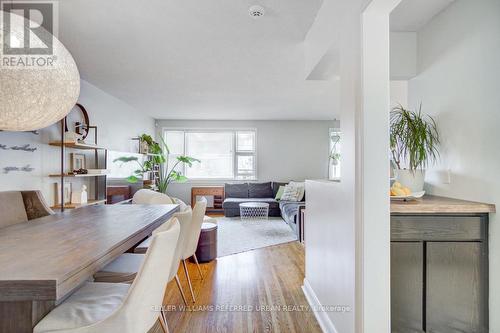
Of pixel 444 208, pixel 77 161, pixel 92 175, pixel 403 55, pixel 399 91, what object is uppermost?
pixel 399 91

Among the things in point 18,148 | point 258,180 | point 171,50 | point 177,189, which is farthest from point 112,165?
point 258,180

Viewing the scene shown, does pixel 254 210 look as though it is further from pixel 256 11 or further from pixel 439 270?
pixel 439 270

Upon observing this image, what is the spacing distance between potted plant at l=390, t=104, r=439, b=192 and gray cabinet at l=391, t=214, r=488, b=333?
0.45 metres

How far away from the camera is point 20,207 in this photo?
2.10 meters

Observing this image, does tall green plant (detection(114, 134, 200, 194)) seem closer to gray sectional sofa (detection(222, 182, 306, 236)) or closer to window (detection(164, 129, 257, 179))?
window (detection(164, 129, 257, 179))

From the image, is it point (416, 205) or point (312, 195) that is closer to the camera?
point (416, 205)

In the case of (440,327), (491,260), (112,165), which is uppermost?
(112,165)

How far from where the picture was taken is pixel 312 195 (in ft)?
7.83

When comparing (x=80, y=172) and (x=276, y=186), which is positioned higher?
(x=80, y=172)

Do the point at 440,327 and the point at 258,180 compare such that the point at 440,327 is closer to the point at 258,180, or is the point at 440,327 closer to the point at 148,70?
the point at 148,70

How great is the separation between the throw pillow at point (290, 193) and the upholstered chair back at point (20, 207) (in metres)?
4.66

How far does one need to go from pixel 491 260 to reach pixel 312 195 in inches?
46.9

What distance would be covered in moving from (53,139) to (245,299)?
289 cm

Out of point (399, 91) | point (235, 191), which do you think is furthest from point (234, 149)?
point (399, 91)
